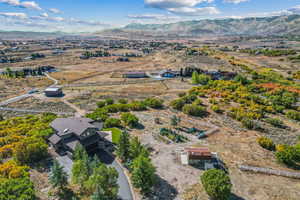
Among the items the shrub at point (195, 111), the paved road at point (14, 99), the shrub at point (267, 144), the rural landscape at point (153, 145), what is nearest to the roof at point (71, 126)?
the rural landscape at point (153, 145)

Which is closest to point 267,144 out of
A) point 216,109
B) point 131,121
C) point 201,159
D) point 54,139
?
point 201,159

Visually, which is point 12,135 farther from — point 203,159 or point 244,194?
point 244,194

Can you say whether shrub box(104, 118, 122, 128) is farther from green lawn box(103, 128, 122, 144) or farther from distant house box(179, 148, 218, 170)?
distant house box(179, 148, 218, 170)

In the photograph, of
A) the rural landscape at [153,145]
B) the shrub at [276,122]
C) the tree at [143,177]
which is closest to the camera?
the tree at [143,177]

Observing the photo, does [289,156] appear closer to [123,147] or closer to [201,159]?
[201,159]

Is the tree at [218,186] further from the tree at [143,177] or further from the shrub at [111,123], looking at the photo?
the shrub at [111,123]

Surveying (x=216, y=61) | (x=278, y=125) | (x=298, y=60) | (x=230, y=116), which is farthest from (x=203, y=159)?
(x=298, y=60)
